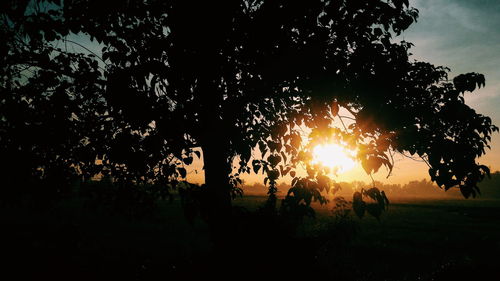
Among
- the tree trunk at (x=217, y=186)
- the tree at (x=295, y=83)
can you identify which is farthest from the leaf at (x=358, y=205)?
the tree trunk at (x=217, y=186)

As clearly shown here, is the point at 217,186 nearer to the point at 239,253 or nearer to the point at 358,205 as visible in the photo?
the point at 239,253

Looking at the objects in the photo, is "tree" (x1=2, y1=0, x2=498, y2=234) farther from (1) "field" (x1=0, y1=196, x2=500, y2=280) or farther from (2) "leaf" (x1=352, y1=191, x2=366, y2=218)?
(1) "field" (x1=0, y1=196, x2=500, y2=280)

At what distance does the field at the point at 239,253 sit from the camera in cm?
470

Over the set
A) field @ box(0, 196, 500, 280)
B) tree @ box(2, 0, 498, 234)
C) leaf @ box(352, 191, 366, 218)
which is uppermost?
tree @ box(2, 0, 498, 234)

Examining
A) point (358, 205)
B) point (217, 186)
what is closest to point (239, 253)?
point (358, 205)

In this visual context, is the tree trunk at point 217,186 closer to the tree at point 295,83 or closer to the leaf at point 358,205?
the tree at point 295,83

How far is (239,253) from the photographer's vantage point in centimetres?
325

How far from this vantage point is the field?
4703mm

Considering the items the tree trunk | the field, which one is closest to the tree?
the tree trunk

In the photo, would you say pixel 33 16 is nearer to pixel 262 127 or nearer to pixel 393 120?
pixel 262 127

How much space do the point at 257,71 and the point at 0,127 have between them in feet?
13.7

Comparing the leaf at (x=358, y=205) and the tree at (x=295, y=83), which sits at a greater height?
the tree at (x=295, y=83)

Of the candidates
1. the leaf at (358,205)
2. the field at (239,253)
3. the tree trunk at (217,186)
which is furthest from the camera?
the field at (239,253)

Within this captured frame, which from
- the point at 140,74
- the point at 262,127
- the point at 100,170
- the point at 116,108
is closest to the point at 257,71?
the point at 140,74
